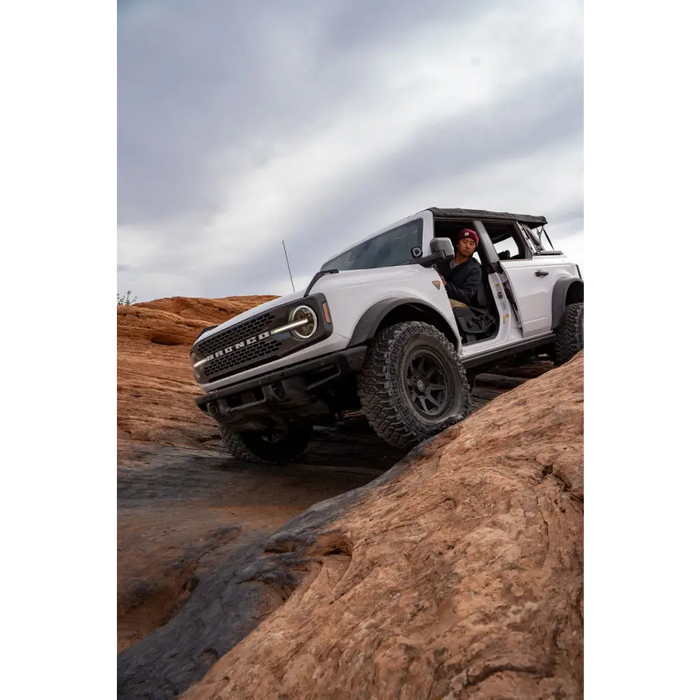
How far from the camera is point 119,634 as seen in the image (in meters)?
2.15

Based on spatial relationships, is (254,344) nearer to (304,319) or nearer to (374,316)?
(304,319)

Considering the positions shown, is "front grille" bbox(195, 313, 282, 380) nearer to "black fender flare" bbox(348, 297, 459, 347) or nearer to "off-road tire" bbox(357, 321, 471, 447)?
"black fender flare" bbox(348, 297, 459, 347)

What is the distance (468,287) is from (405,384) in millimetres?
1815

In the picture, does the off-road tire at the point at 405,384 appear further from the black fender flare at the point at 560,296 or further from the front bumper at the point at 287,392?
the black fender flare at the point at 560,296

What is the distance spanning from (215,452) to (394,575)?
4.53 meters

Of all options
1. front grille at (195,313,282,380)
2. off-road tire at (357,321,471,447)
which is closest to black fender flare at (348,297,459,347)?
off-road tire at (357,321,471,447)

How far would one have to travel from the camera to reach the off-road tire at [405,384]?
3.16 meters

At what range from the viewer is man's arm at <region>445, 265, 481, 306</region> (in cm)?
470

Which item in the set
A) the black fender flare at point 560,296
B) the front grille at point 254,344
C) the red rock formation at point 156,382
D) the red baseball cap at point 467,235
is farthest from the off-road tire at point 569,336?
the red rock formation at point 156,382

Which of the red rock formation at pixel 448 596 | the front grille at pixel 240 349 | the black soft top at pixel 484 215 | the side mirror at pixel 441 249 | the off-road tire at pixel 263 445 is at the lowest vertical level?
the off-road tire at pixel 263 445

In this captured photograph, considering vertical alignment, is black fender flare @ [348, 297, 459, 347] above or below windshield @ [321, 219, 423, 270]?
below

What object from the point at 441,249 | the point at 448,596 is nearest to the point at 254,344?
the point at 441,249
